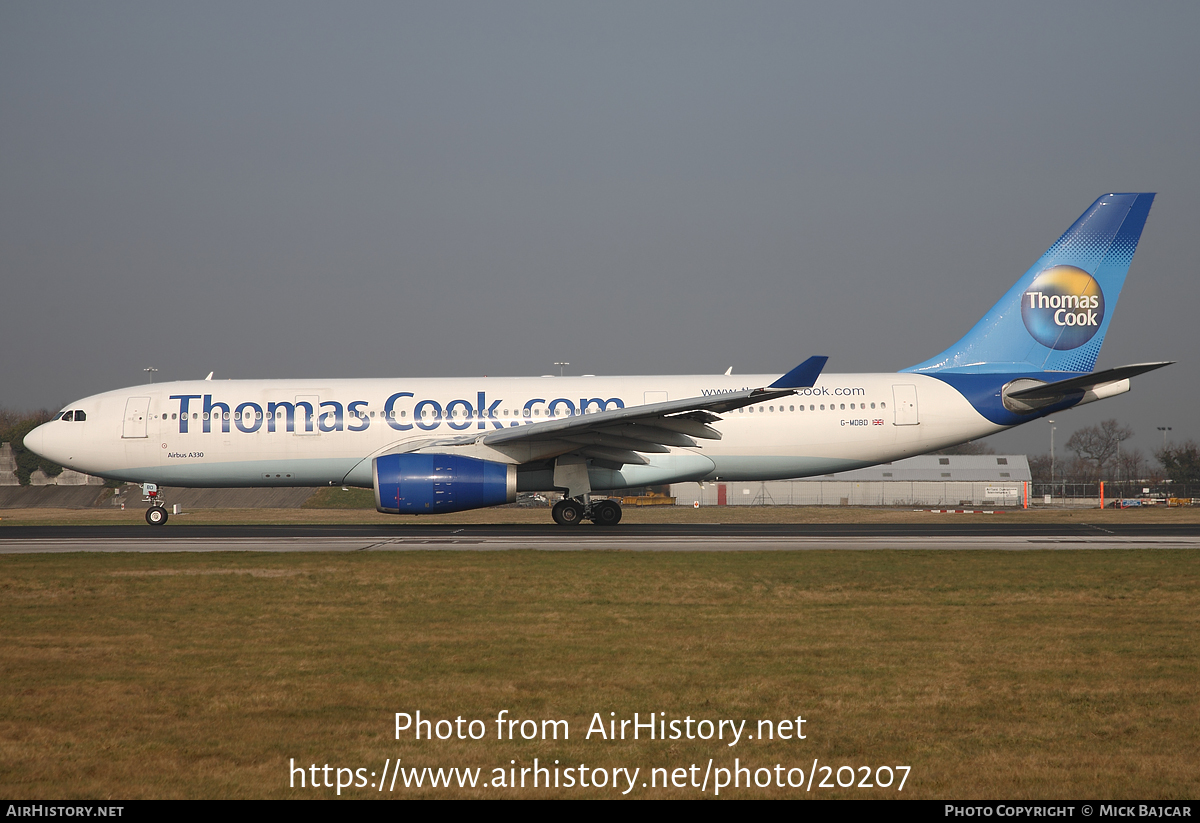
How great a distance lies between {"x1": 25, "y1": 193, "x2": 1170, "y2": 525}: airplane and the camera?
851 inches

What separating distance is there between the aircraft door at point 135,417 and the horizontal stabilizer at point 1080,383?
20.2 m

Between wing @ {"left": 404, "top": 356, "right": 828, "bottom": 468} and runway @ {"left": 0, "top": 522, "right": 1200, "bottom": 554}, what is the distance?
169 centimetres

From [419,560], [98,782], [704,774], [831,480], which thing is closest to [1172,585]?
[704,774]

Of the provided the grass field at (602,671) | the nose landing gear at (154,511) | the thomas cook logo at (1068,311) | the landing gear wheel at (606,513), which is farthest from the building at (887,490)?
the grass field at (602,671)

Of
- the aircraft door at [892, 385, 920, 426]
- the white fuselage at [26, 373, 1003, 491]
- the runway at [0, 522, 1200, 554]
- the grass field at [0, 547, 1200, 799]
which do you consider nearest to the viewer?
the grass field at [0, 547, 1200, 799]

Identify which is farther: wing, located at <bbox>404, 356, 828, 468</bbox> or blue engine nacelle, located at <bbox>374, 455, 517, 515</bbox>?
blue engine nacelle, located at <bbox>374, 455, 517, 515</bbox>

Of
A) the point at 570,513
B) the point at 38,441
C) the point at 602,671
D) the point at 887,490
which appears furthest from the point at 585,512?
the point at 887,490

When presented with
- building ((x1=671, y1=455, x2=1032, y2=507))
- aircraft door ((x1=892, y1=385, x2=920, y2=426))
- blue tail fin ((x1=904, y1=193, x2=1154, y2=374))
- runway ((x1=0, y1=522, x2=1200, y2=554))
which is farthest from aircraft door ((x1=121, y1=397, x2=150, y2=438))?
building ((x1=671, y1=455, x2=1032, y2=507))

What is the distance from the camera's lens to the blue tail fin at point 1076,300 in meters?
23.0

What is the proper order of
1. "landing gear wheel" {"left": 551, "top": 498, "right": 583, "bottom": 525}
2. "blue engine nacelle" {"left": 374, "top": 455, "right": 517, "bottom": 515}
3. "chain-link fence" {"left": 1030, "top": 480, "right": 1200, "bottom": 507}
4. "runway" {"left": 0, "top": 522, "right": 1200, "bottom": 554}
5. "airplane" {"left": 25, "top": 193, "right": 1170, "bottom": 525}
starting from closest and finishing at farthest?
"runway" {"left": 0, "top": 522, "right": 1200, "bottom": 554}, "blue engine nacelle" {"left": 374, "top": 455, "right": 517, "bottom": 515}, "landing gear wheel" {"left": 551, "top": 498, "right": 583, "bottom": 525}, "airplane" {"left": 25, "top": 193, "right": 1170, "bottom": 525}, "chain-link fence" {"left": 1030, "top": 480, "right": 1200, "bottom": 507}

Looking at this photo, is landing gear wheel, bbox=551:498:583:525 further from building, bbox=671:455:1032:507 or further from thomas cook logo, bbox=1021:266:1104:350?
building, bbox=671:455:1032:507

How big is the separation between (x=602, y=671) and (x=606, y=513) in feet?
48.2
